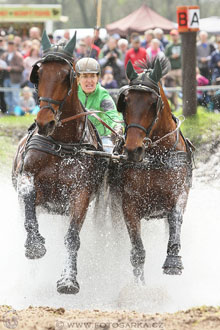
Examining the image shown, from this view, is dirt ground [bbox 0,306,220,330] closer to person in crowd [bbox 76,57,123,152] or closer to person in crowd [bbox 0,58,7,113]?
person in crowd [bbox 76,57,123,152]

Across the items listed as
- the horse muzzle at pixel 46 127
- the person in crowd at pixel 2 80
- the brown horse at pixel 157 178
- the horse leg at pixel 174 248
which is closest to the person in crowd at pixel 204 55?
the person in crowd at pixel 2 80

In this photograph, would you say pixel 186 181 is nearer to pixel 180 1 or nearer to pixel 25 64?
pixel 25 64

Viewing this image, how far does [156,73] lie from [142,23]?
15227mm

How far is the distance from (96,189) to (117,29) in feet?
48.3

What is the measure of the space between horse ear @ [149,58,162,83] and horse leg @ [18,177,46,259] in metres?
1.34

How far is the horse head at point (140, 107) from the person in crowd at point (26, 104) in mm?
7815

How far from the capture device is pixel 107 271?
22.0 ft

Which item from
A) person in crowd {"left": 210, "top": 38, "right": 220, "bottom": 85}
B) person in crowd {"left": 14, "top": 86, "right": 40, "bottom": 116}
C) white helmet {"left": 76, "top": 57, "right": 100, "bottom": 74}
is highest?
person in crowd {"left": 210, "top": 38, "right": 220, "bottom": 85}

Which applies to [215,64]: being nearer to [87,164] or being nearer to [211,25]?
[211,25]

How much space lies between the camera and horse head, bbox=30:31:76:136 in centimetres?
535

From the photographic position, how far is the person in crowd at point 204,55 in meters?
14.3

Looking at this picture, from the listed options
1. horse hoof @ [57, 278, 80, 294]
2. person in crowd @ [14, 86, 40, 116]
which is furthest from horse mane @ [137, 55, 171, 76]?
person in crowd @ [14, 86, 40, 116]

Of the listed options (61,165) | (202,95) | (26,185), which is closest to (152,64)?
(61,165)

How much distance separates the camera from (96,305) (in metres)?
6.05
